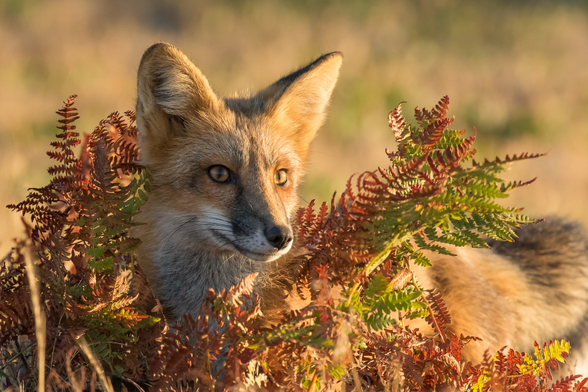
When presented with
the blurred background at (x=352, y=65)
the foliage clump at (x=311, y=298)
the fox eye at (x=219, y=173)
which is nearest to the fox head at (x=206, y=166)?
the fox eye at (x=219, y=173)

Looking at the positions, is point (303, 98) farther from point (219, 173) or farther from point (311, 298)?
point (311, 298)

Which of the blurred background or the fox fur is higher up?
the blurred background

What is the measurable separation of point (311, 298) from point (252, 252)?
59 centimetres

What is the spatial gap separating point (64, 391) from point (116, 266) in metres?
0.93

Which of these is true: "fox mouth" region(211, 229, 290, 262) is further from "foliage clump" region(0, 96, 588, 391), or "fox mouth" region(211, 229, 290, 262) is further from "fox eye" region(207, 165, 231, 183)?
"fox eye" region(207, 165, 231, 183)

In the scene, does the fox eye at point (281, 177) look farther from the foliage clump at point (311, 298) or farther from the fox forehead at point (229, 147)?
the foliage clump at point (311, 298)

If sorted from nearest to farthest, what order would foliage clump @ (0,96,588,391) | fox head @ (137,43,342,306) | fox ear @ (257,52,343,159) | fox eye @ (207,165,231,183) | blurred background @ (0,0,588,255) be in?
foliage clump @ (0,96,588,391)
fox head @ (137,43,342,306)
fox eye @ (207,165,231,183)
fox ear @ (257,52,343,159)
blurred background @ (0,0,588,255)

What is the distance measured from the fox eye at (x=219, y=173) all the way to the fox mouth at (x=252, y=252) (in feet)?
1.22

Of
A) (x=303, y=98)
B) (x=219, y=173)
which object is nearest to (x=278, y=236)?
(x=219, y=173)

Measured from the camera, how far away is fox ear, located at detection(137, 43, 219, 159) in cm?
407

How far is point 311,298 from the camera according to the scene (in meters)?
3.42

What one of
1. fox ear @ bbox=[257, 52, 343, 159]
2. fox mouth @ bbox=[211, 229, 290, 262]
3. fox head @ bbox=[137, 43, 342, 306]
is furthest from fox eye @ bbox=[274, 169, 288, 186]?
fox mouth @ bbox=[211, 229, 290, 262]

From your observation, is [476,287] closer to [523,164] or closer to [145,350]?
[145,350]

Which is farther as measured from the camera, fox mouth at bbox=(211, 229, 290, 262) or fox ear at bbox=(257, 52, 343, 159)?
fox ear at bbox=(257, 52, 343, 159)
